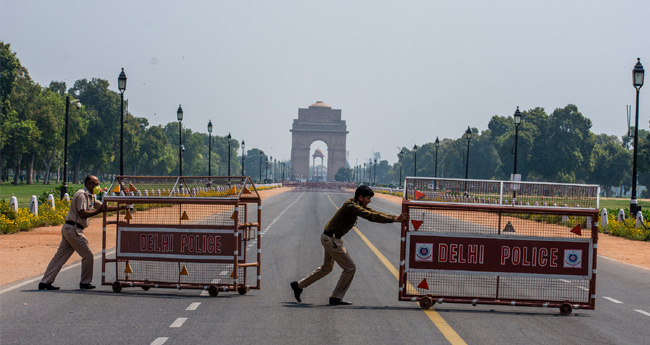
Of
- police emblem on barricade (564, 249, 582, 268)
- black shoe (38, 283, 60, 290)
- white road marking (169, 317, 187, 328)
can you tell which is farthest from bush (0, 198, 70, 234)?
police emblem on barricade (564, 249, 582, 268)

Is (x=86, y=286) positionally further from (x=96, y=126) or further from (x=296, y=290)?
(x=96, y=126)

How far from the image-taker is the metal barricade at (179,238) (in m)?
11.0

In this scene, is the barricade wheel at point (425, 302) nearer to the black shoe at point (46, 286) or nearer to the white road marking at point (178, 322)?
the white road marking at point (178, 322)

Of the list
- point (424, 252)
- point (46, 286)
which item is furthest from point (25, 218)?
point (424, 252)

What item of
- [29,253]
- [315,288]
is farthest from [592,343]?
[29,253]

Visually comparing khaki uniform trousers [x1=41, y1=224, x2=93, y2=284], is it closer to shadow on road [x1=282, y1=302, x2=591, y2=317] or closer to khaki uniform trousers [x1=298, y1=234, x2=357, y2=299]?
shadow on road [x1=282, y1=302, x2=591, y2=317]

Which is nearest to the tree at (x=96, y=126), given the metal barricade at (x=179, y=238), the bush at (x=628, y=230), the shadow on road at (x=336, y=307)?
the bush at (x=628, y=230)

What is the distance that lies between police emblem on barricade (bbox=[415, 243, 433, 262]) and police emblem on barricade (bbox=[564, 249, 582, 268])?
184 cm

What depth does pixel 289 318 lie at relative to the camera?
910 cm

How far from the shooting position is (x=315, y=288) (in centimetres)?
1179

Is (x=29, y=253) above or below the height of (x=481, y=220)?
below

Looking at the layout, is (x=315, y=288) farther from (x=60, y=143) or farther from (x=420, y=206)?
(x=60, y=143)

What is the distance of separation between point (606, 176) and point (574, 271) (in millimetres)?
117141

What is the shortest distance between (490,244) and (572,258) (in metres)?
1.14
